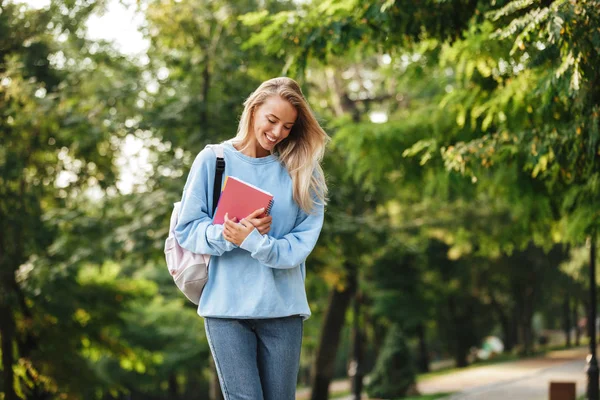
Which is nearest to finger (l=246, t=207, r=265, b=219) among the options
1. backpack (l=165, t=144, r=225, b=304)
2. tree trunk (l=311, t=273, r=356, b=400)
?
backpack (l=165, t=144, r=225, b=304)

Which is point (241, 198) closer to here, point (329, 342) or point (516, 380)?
point (329, 342)

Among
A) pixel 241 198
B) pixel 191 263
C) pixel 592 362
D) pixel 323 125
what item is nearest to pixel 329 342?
pixel 592 362

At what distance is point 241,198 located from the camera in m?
3.02

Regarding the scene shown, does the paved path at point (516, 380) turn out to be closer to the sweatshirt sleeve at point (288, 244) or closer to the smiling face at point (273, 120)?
the sweatshirt sleeve at point (288, 244)

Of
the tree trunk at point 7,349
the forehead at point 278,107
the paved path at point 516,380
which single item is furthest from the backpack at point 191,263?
the paved path at point 516,380

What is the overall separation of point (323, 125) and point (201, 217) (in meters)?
1.57

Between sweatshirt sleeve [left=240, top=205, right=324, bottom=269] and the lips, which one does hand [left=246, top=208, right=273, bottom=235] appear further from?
the lips

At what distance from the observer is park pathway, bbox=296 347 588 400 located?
18.9 m

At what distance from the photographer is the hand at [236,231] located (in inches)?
116

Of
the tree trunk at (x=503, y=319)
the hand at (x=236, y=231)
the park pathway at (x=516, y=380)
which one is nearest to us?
the hand at (x=236, y=231)

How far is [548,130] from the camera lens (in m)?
6.16

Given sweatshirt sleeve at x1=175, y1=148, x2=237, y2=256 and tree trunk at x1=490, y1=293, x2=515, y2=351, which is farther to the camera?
tree trunk at x1=490, y1=293, x2=515, y2=351

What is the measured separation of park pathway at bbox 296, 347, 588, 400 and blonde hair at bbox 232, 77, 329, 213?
14.9 metres

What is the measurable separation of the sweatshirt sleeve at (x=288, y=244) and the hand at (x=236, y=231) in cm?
2
